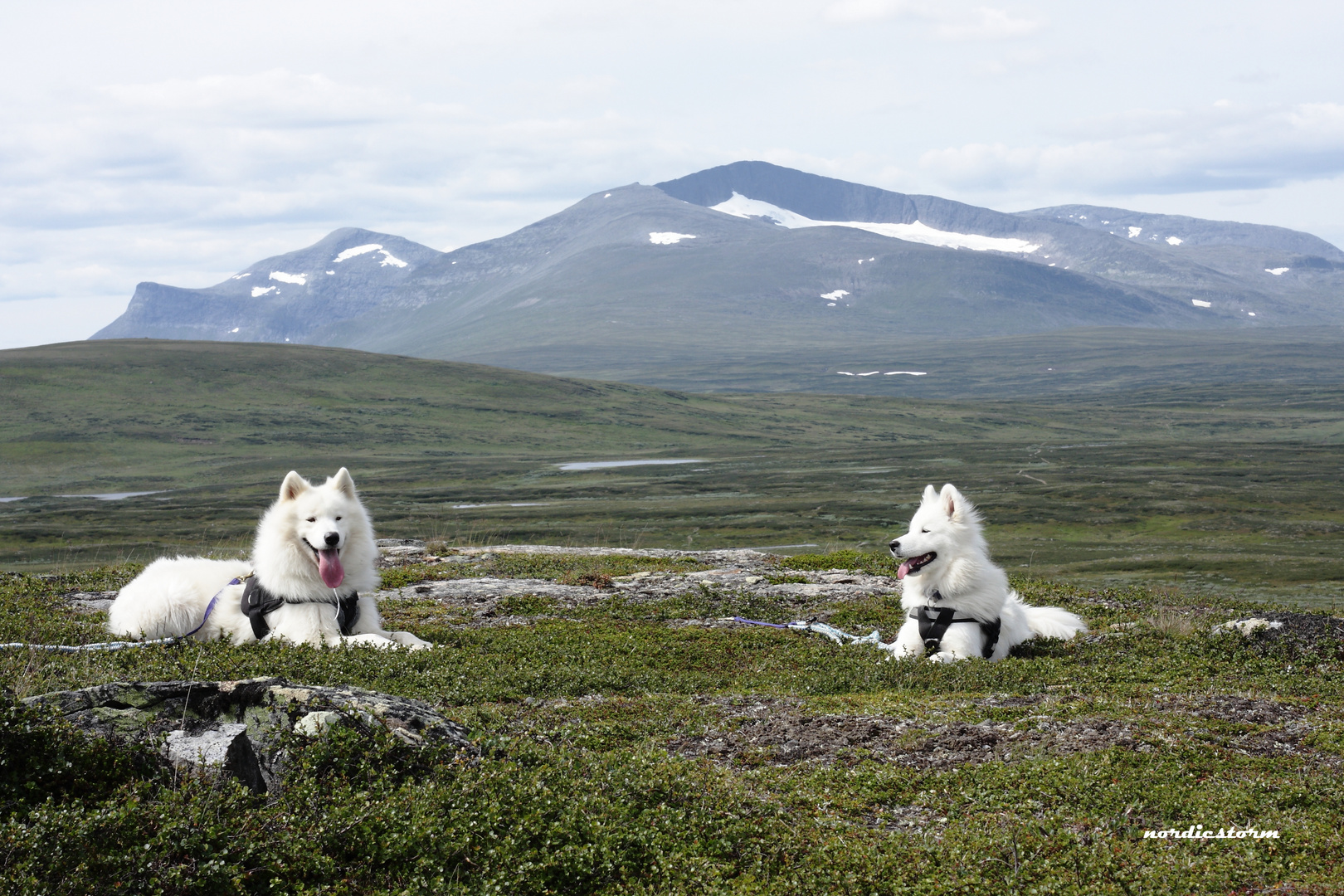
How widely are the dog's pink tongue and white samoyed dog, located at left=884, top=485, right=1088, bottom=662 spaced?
25.7 ft

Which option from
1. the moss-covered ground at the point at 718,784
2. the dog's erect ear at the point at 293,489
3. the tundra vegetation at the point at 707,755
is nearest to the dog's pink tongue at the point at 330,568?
the dog's erect ear at the point at 293,489

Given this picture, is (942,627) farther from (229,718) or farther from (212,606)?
(212,606)

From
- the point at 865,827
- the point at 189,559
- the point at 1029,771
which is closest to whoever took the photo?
the point at 865,827

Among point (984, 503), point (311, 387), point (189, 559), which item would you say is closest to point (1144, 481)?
point (984, 503)

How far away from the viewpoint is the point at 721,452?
450 ft

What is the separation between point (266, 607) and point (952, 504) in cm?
991

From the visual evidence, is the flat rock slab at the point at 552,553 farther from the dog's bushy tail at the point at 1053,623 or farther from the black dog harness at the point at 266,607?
the black dog harness at the point at 266,607

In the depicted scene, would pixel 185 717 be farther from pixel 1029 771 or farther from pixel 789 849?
pixel 1029 771

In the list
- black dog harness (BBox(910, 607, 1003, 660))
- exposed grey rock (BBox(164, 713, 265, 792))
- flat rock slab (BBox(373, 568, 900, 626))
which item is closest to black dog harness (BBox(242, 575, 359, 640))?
flat rock slab (BBox(373, 568, 900, 626))

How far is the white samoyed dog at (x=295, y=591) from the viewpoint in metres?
13.0

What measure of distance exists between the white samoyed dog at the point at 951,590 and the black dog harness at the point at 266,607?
7748 millimetres

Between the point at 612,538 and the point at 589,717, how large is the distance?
49738mm

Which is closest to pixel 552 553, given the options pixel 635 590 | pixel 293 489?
pixel 635 590

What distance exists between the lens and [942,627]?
1404 centimetres
